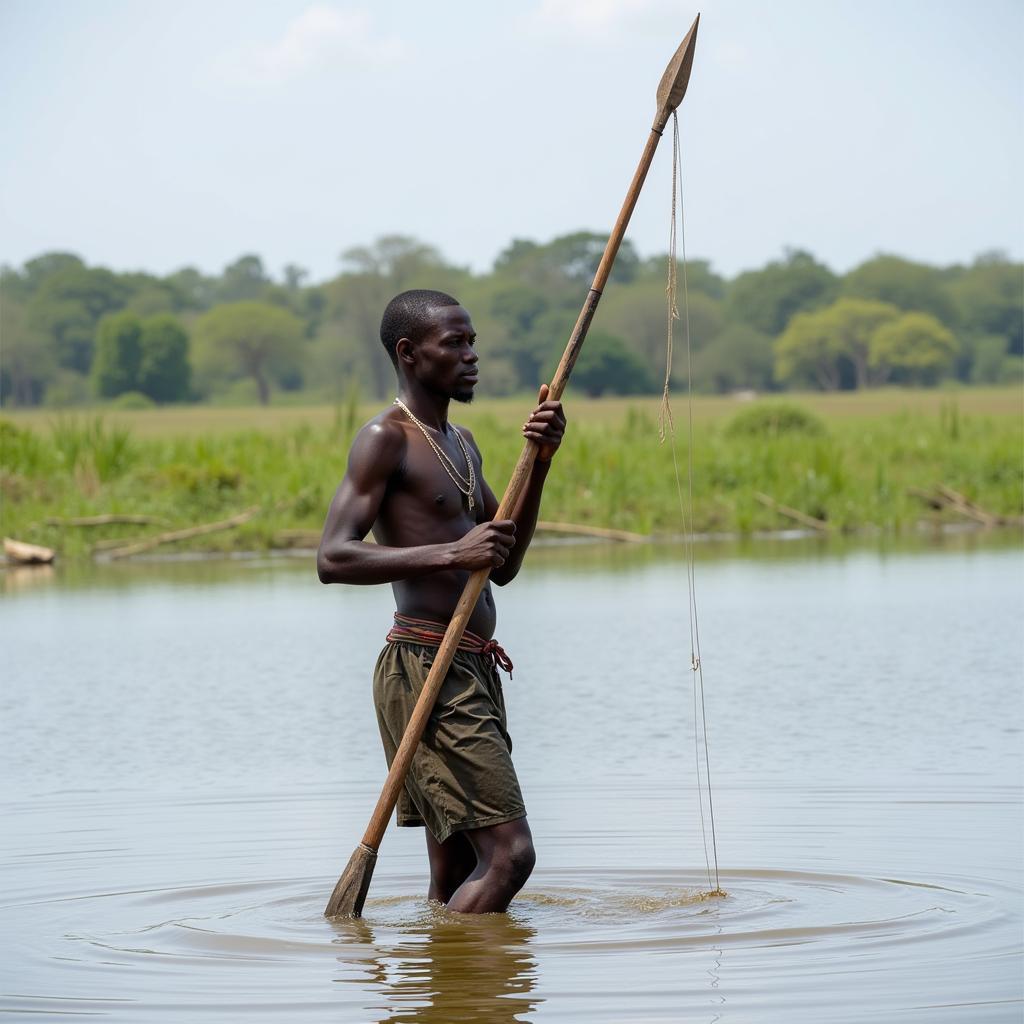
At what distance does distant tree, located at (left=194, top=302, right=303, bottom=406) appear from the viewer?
105 metres

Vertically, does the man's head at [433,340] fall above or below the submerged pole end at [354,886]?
above

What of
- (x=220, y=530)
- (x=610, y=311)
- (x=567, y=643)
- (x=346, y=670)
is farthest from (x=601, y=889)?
(x=610, y=311)

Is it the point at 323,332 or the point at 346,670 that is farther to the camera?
the point at 323,332

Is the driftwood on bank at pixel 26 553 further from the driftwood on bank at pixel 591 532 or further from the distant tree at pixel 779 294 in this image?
the distant tree at pixel 779 294

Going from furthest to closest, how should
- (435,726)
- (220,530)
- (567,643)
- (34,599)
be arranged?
(220,530)
(34,599)
(567,643)
(435,726)

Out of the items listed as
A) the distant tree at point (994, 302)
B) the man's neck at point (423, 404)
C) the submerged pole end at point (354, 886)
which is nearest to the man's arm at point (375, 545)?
the man's neck at point (423, 404)

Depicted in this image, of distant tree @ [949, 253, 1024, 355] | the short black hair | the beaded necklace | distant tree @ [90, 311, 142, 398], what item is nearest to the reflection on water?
the beaded necklace

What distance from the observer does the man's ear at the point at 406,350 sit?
19.1ft

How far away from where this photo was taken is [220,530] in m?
23.9

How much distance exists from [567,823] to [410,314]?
2679 millimetres

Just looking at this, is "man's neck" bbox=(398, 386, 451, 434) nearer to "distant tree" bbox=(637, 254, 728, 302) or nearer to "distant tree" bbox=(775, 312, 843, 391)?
"distant tree" bbox=(775, 312, 843, 391)

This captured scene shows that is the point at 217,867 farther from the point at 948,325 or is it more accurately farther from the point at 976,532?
the point at 948,325

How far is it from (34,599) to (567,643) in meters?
6.05

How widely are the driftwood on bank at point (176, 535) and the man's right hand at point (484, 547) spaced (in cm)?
1804
